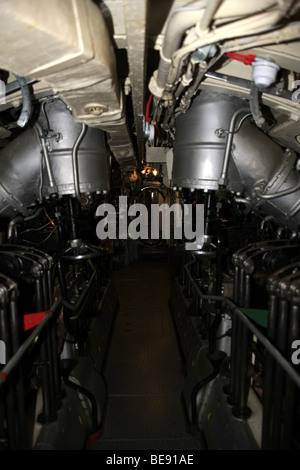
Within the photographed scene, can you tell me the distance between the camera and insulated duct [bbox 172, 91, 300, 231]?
81.2 inches

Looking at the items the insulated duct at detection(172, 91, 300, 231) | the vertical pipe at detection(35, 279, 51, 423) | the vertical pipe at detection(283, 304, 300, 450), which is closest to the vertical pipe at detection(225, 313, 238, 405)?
the vertical pipe at detection(283, 304, 300, 450)

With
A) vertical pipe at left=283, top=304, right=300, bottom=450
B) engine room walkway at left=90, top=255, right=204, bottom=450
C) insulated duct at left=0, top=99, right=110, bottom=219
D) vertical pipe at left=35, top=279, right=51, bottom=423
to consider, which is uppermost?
insulated duct at left=0, top=99, right=110, bottom=219

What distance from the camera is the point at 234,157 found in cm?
209

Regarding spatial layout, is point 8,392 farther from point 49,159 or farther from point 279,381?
point 49,159

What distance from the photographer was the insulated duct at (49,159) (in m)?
2.14

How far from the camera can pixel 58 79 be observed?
1201mm

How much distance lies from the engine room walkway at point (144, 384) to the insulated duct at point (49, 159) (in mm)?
2008

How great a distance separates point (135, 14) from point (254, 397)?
243cm

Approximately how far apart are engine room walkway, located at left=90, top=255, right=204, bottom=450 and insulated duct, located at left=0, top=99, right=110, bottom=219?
6.59ft

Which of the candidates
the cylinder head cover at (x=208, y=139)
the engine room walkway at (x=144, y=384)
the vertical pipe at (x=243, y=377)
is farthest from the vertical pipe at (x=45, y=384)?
the cylinder head cover at (x=208, y=139)

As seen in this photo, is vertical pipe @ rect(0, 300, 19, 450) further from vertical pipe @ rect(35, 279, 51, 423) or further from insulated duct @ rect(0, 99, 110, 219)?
insulated duct @ rect(0, 99, 110, 219)

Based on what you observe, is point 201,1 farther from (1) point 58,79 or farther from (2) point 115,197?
(2) point 115,197

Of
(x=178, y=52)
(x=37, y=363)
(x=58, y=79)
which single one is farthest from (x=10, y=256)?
(x=178, y=52)

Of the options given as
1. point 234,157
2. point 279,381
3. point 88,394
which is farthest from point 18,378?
point 234,157
